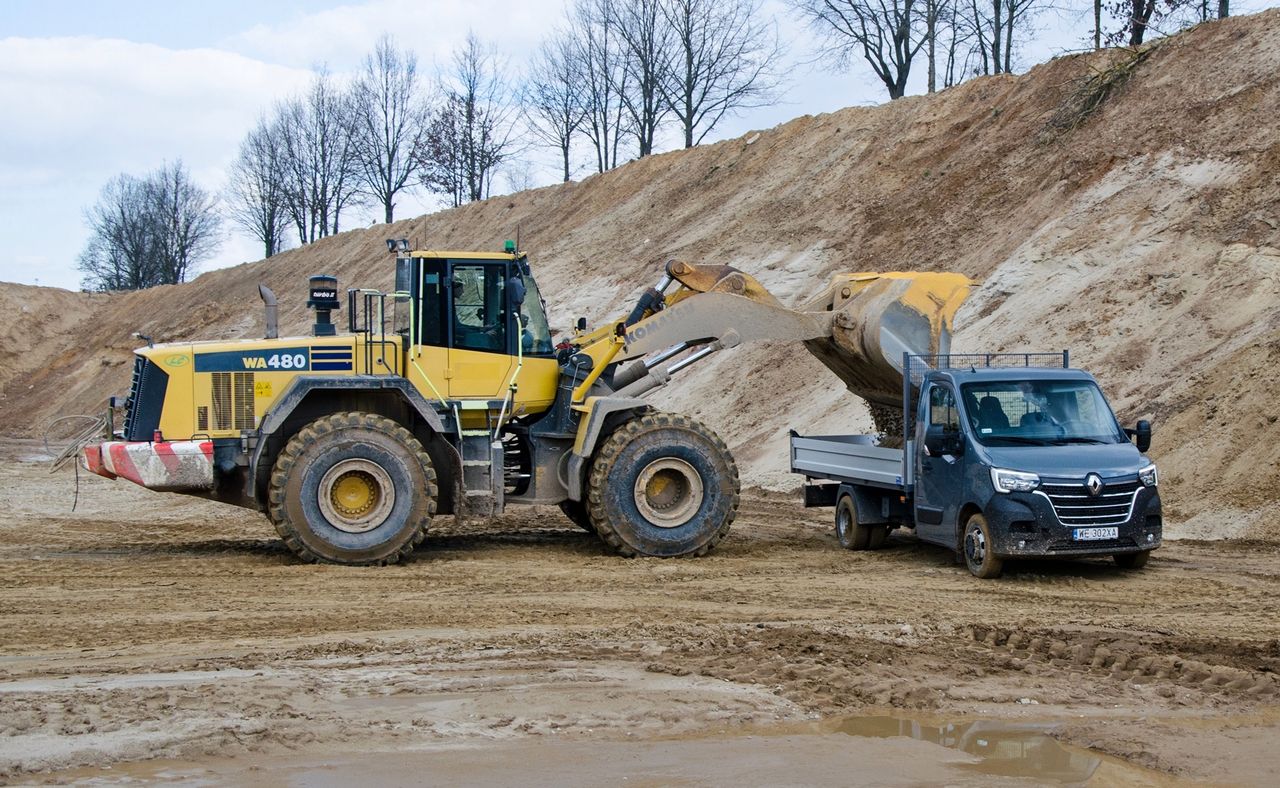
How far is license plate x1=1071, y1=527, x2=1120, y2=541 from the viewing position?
1073 centimetres

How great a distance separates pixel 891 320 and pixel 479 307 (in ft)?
13.5

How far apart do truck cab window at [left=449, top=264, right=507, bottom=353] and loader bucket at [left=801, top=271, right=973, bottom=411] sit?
11.0ft

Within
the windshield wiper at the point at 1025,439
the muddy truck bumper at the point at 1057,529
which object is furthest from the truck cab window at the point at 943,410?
the muddy truck bumper at the point at 1057,529

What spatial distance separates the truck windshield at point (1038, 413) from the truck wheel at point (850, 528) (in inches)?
80.5

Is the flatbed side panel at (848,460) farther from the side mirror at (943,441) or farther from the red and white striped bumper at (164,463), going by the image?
the red and white striped bumper at (164,463)

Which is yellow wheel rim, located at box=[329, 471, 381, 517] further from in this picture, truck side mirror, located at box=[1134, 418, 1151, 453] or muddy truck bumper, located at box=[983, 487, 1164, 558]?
truck side mirror, located at box=[1134, 418, 1151, 453]

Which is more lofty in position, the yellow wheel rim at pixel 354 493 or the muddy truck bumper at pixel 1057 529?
the yellow wheel rim at pixel 354 493

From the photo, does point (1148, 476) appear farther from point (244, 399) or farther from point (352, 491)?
point (244, 399)

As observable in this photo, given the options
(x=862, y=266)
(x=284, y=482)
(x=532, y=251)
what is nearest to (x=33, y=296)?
(x=532, y=251)

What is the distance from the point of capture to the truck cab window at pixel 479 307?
12.9 m

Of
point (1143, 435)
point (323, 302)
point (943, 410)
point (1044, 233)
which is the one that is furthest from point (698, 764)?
point (1044, 233)

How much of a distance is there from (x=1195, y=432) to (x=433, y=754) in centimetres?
1154

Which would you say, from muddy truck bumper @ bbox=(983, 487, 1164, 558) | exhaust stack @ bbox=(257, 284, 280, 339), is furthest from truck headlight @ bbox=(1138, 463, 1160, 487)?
exhaust stack @ bbox=(257, 284, 280, 339)

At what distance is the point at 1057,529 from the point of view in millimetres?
10688
